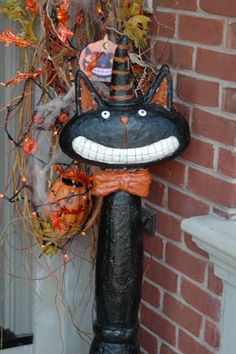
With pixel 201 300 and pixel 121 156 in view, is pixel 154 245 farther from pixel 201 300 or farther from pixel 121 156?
pixel 121 156

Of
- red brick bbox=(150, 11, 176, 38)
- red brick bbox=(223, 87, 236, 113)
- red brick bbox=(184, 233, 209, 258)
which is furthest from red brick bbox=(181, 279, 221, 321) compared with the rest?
red brick bbox=(150, 11, 176, 38)

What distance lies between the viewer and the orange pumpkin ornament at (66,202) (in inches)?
108

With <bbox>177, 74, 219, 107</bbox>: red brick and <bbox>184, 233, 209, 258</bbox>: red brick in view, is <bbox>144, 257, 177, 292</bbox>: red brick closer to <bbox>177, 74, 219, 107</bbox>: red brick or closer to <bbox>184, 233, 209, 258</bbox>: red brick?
<bbox>184, 233, 209, 258</bbox>: red brick

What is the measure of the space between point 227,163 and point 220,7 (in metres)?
0.47

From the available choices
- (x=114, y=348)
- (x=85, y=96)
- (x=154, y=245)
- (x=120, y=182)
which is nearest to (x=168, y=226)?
(x=154, y=245)

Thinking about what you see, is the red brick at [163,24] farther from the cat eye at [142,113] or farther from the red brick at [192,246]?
the red brick at [192,246]

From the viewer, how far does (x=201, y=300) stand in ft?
8.63

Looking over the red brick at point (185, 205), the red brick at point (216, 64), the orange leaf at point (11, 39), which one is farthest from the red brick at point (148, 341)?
the orange leaf at point (11, 39)

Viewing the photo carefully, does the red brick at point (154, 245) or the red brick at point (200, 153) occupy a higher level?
the red brick at point (200, 153)

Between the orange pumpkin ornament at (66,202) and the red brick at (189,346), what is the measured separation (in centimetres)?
55

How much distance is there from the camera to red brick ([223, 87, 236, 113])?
241cm

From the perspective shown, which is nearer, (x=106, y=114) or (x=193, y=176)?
(x=106, y=114)

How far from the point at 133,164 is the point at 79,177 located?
13.1 inches

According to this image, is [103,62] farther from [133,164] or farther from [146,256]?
[146,256]
